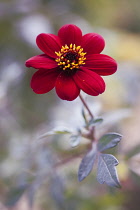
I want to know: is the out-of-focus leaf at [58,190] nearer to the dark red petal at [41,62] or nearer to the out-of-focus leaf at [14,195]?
the out-of-focus leaf at [14,195]

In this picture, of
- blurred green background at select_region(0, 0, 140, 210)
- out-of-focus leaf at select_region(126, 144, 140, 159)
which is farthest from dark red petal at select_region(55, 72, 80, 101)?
out-of-focus leaf at select_region(126, 144, 140, 159)

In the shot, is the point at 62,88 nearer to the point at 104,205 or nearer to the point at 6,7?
the point at 104,205

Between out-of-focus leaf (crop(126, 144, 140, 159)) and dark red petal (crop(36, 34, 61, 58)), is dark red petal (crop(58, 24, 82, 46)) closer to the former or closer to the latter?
dark red petal (crop(36, 34, 61, 58))

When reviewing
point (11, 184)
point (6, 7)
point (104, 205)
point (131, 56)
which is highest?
point (6, 7)

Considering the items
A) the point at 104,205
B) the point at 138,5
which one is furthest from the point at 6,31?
the point at 138,5

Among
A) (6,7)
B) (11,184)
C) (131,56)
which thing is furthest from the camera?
(131,56)

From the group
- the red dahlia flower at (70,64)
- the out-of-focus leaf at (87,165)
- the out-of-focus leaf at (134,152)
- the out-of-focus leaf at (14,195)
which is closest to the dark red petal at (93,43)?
the red dahlia flower at (70,64)

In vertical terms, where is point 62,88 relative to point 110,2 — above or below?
below
